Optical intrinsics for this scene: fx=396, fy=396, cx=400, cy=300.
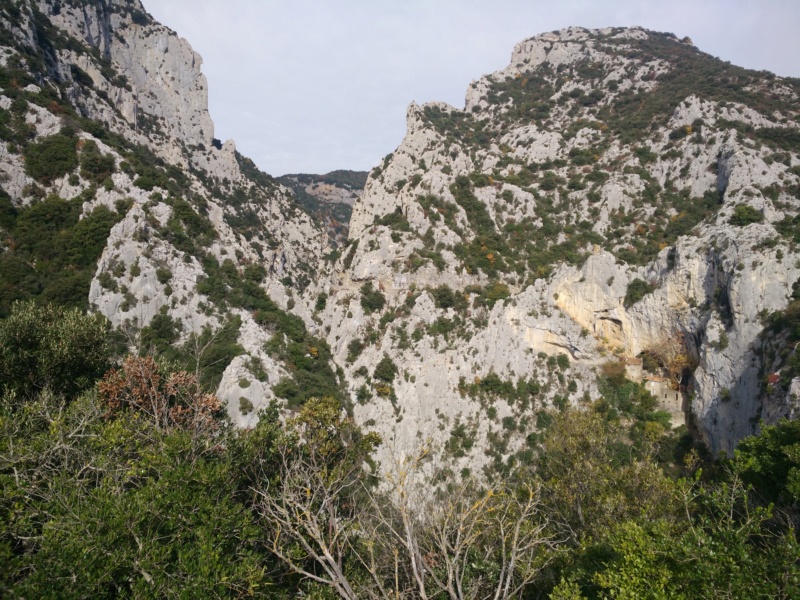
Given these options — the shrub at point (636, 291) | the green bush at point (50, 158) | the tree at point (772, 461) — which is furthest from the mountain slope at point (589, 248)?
the green bush at point (50, 158)

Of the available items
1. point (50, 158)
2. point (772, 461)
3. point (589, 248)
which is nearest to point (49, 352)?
point (50, 158)

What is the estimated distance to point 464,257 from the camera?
48.4 metres

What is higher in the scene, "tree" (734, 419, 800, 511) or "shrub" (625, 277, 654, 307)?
"shrub" (625, 277, 654, 307)

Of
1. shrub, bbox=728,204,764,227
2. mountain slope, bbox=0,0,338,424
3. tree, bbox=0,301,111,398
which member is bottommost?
tree, bbox=0,301,111,398

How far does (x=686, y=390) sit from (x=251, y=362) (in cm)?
3627

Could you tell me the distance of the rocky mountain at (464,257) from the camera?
30.5 m

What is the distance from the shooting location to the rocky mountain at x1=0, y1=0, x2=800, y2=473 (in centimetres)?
3047

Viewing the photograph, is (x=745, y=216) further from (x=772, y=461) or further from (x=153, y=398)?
(x=153, y=398)

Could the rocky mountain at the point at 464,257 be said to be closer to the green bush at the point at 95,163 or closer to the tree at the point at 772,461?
the green bush at the point at 95,163

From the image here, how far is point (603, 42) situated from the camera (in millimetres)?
83750

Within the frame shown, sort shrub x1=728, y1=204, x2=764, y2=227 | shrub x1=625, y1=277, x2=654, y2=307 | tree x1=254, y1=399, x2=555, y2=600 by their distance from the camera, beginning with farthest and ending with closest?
shrub x1=625, y1=277, x2=654, y2=307
shrub x1=728, y1=204, x2=764, y2=227
tree x1=254, y1=399, x2=555, y2=600

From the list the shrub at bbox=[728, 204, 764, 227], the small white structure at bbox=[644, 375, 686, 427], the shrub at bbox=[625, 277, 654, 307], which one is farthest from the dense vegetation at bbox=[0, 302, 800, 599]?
the shrub at bbox=[728, 204, 764, 227]

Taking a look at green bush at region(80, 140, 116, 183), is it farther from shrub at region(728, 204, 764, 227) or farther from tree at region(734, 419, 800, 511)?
shrub at region(728, 204, 764, 227)

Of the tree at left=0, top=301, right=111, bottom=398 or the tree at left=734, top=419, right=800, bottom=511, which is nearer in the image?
the tree at left=734, top=419, right=800, bottom=511
